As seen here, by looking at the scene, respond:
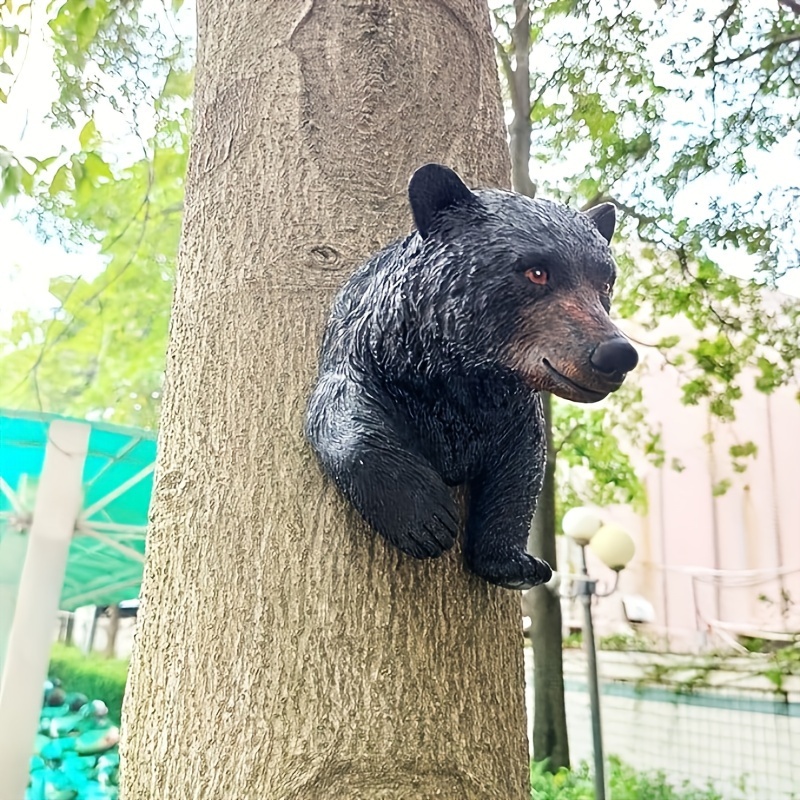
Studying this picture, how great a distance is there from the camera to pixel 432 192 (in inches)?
20.5

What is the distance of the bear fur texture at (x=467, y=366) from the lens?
0.48 m

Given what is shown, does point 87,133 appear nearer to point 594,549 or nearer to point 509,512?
point 509,512

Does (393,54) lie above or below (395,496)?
above

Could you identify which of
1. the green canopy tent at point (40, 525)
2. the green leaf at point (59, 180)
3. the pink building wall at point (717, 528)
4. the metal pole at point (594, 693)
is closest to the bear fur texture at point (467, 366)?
the green leaf at point (59, 180)

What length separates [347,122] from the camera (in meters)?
0.73

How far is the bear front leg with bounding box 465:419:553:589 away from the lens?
58 cm

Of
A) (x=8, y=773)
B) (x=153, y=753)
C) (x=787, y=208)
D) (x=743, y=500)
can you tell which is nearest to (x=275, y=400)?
(x=153, y=753)

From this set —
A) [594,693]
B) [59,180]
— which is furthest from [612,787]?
[59,180]

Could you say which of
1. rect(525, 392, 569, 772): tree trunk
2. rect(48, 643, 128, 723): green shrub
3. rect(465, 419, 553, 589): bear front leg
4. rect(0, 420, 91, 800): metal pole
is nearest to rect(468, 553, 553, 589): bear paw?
rect(465, 419, 553, 589): bear front leg

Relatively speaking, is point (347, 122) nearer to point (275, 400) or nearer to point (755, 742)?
point (275, 400)

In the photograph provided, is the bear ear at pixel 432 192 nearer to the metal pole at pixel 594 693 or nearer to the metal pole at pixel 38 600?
the metal pole at pixel 38 600

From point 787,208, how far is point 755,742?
8.90 feet

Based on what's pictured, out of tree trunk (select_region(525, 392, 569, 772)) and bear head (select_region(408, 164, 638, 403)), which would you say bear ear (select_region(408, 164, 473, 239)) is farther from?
tree trunk (select_region(525, 392, 569, 772))

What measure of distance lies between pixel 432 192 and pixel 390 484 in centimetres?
19
